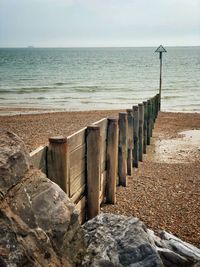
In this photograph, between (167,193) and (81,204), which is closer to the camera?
(81,204)

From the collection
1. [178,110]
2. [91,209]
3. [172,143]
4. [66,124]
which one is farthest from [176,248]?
[178,110]

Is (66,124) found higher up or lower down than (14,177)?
A: lower down

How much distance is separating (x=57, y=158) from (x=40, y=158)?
0.85 ft

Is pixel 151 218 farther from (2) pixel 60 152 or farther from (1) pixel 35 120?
(1) pixel 35 120

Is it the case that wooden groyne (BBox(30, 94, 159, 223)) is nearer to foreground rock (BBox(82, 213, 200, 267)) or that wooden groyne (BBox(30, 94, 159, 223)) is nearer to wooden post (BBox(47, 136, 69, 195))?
wooden post (BBox(47, 136, 69, 195))

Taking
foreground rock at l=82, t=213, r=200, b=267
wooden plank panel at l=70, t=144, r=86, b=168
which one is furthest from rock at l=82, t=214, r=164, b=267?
wooden plank panel at l=70, t=144, r=86, b=168

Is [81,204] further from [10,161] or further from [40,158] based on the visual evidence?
[10,161]

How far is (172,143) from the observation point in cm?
1382

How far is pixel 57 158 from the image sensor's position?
14.0ft

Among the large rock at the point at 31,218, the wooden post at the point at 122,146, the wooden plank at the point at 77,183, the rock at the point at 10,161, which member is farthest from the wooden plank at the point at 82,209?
the wooden post at the point at 122,146

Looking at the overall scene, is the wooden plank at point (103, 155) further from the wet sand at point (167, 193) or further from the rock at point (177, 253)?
the rock at point (177, 253)

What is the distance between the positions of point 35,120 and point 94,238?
15961 millimetres

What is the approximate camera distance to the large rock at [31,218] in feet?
9.18

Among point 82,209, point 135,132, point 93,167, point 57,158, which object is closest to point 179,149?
point 135,132
